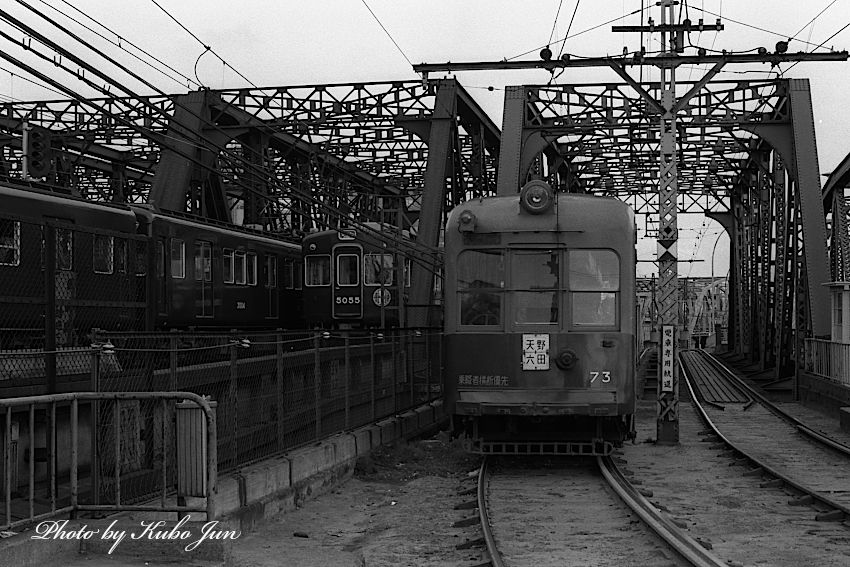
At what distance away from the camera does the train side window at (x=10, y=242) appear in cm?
1477

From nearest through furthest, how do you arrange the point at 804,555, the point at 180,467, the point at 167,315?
the point at 180,467 < the point at 804,555 < the point at 167,315

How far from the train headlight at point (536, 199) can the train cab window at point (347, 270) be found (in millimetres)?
13626

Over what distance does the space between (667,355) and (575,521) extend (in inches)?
299

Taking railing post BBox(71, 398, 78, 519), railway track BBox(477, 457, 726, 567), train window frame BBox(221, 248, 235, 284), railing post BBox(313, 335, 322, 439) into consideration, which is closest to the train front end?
railway track BBox(477, 457, 726, 567)

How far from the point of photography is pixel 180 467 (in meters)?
8.41

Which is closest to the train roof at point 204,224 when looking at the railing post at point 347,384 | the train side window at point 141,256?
the train side window at point 141,256

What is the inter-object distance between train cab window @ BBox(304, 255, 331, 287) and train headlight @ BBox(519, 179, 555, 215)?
47.2 ft

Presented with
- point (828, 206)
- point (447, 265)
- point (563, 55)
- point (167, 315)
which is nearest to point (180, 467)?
point (447, 265)

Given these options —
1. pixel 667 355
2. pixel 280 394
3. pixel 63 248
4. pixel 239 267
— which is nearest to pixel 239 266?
pixel 239 267

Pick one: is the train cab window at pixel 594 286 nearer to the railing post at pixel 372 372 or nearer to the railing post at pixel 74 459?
the railing post at pixel 372 372

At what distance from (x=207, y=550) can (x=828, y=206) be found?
33254mm

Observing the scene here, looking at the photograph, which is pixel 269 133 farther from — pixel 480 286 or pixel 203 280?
pixel 480 286

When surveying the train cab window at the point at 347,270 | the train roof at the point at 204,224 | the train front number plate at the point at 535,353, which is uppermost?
the train roof at the point at 204,224

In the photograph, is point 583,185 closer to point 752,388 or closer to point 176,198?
point 752,388
